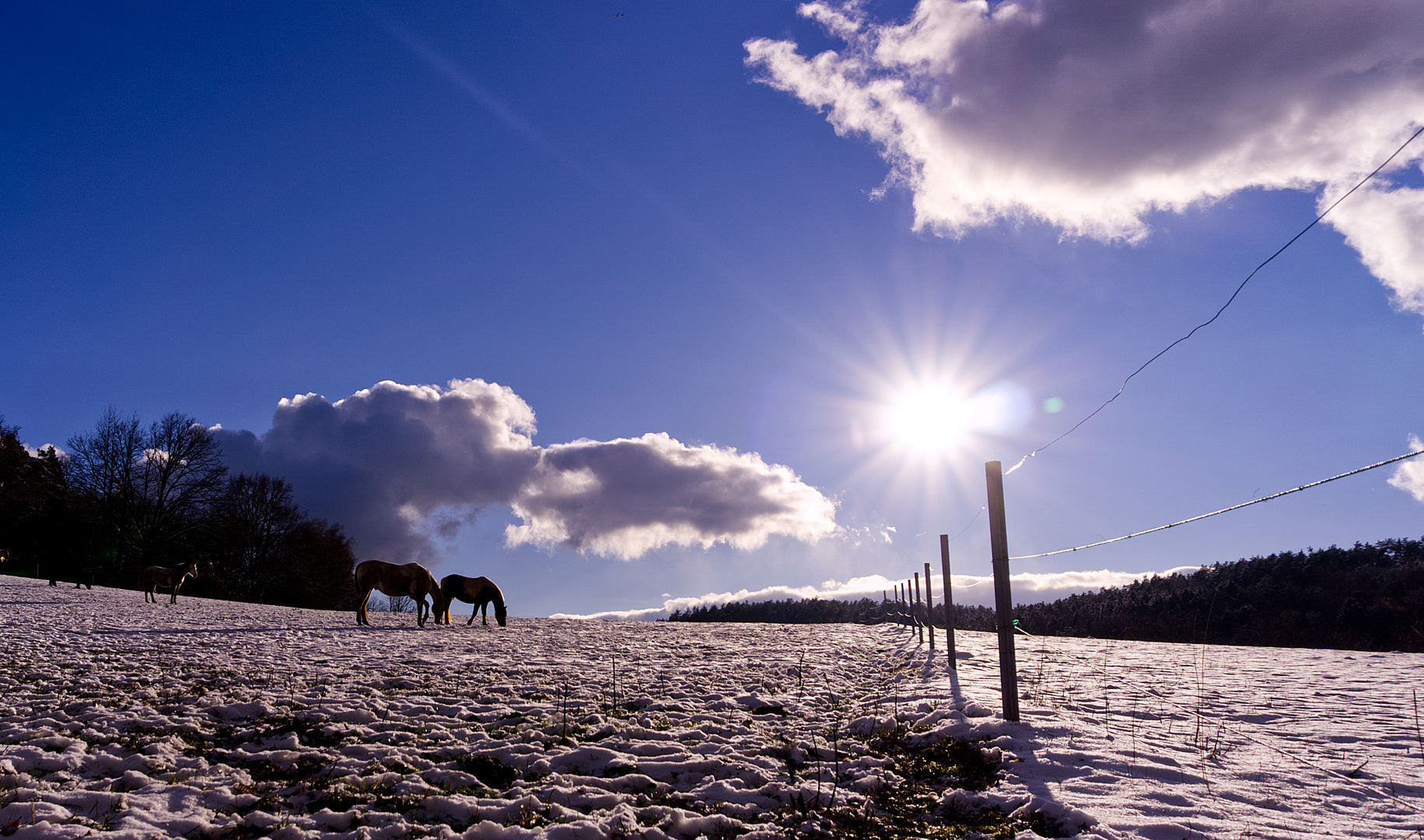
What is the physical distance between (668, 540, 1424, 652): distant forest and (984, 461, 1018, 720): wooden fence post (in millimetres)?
40729

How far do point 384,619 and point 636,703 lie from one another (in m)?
17.5

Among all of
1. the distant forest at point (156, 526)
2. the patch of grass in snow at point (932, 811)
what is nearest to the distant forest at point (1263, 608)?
the distant forest at point (156, 526)

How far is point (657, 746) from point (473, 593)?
1719cm

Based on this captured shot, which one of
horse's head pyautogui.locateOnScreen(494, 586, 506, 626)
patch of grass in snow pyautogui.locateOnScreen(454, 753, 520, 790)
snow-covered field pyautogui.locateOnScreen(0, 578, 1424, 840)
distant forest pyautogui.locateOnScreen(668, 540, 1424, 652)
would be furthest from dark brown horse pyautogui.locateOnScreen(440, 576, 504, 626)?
distant forest pyautogui.locateOnScreen(668, 540, 1424, 652)

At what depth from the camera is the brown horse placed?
20438mm

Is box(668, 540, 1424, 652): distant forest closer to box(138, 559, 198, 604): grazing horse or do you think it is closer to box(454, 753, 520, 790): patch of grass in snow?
box(138, 559, 198, 604): grazing horse

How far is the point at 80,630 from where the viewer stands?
14312 millimetres

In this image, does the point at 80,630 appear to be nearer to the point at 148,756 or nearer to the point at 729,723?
the point at 148,756

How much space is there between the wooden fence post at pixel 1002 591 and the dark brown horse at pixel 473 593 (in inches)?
697

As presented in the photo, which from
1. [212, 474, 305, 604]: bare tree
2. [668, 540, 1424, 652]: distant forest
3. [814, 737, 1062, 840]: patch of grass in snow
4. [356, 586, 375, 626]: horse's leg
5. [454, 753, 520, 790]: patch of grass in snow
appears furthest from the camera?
[668, 540, 1424, 652]: distant forest

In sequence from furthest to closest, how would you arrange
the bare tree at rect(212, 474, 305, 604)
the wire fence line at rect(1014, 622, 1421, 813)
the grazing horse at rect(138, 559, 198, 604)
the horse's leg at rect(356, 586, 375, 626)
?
the bare tree at rect(212, 474, 305, 604), the grazing horse at rect(138, 559, 198, 604), the horse's leg at rect(356, 586, 375, 626), the wire fence line at rect(1014, 622, 1421, 813)

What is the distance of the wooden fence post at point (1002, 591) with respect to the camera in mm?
7008

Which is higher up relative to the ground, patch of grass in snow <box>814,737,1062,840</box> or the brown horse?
the brown horse

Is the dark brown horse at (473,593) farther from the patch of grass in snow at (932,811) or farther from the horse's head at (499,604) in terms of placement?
the patch of grass in snow at (932,811)
